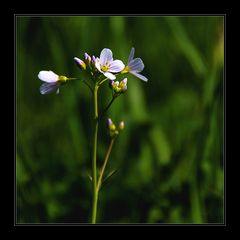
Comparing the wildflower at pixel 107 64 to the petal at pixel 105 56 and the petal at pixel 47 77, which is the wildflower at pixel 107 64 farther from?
the petal at pixel 47 77

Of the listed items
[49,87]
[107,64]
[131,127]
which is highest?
[107,64]

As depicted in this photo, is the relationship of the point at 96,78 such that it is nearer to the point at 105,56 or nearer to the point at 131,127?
the point at 105,56

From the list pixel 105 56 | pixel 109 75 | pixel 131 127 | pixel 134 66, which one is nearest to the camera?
pixel 109 75

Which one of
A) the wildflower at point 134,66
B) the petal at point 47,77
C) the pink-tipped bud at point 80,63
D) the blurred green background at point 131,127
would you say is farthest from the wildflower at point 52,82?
the blurred green background at point 131,127

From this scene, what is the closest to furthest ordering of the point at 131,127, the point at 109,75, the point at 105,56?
the point at 109,75
the point at 105,56
the point at 131,127

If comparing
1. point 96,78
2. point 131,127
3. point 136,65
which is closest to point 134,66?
point 136,65

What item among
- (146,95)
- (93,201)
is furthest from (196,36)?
(93,201)
